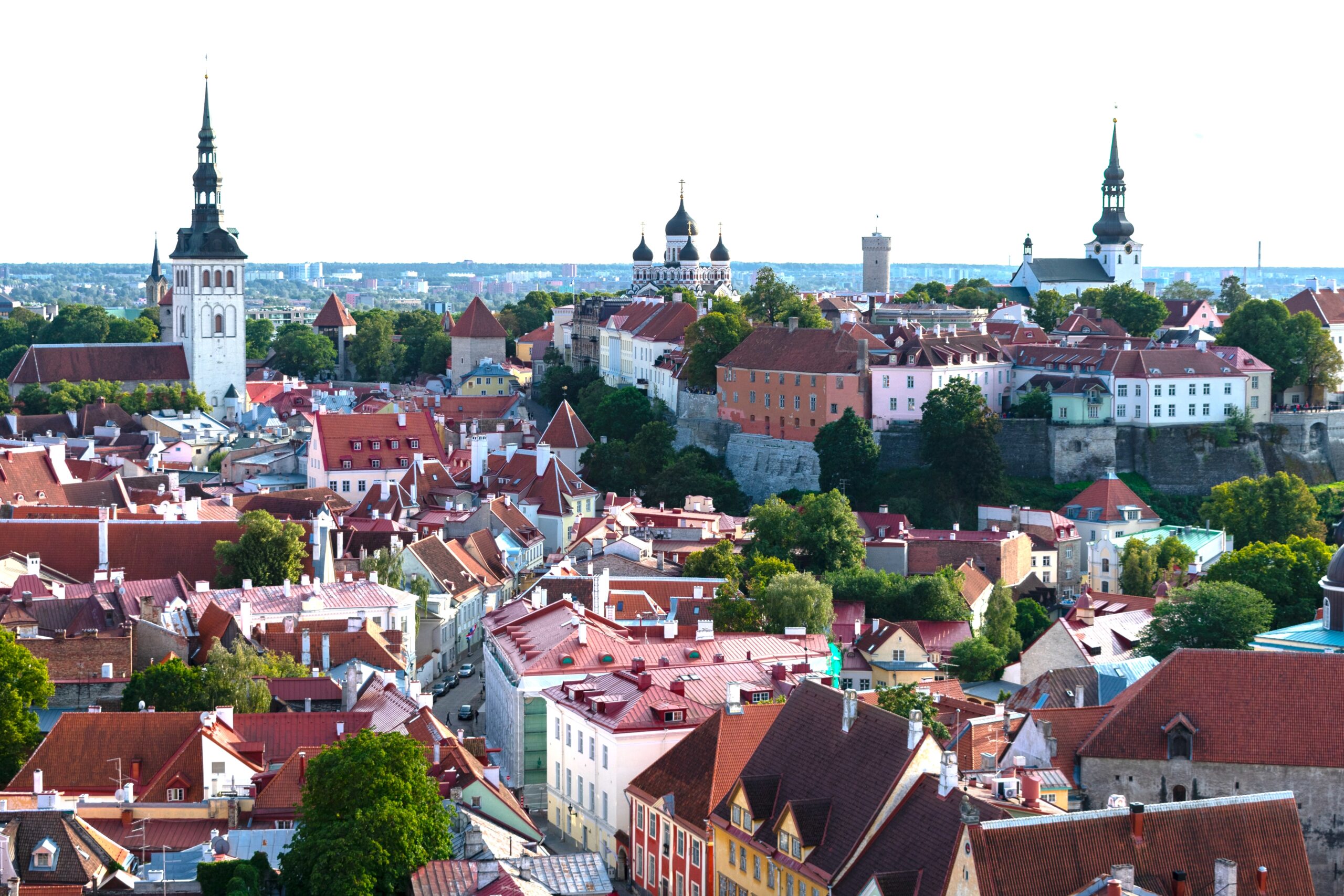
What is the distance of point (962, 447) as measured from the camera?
7619 cm

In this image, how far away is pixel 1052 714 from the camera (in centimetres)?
3672

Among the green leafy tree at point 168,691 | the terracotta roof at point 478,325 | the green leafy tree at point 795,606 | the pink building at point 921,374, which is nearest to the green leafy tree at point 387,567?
the green leafy tree at point 795,606

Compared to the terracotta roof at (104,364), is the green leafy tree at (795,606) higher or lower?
lower

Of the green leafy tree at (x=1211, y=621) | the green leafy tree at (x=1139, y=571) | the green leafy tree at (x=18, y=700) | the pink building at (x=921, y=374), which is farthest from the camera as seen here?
the pink building at (x=921, y=374)

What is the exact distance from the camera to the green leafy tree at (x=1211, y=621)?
1950 inches

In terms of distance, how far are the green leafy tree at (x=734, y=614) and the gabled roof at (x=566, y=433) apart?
3512 centimetres

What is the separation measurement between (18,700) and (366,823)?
478 inches

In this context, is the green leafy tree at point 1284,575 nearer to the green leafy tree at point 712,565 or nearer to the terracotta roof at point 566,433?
the green leafy tree at point 712,565

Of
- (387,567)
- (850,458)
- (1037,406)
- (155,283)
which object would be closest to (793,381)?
(850,458)

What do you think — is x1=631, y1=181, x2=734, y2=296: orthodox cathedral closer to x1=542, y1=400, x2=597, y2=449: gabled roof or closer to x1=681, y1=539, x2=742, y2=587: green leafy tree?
x1=542, y1=400, x2=597, y2=449: gabled roof

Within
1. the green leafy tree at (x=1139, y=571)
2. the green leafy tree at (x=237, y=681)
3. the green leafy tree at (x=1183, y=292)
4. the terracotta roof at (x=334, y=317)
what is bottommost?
the green leafy tree at (x=1139, y=571)

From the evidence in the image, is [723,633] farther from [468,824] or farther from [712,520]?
[712,520]

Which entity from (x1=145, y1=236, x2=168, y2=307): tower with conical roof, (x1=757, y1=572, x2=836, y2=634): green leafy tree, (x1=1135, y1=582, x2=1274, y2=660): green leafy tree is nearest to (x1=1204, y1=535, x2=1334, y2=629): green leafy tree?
(x1=1135, y1=582, x2=1274, y2=660): green leafy tree

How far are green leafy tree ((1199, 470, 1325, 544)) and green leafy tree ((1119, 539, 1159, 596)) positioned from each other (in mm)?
5667
